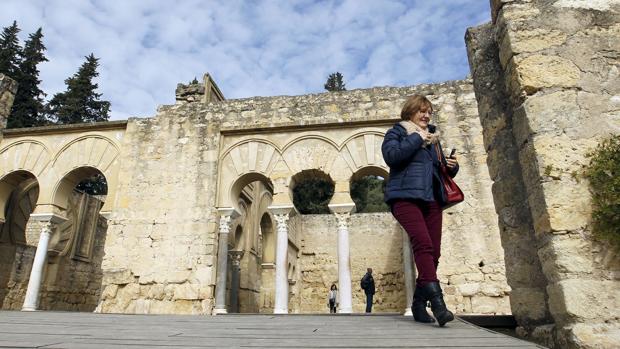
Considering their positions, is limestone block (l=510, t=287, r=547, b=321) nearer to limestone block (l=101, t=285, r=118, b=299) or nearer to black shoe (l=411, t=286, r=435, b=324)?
black shoe (l=411, t=286, r=435, b=324)

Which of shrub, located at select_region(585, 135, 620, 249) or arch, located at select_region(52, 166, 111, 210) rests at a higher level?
arch, located at select_region(52, 166, 111, 210)

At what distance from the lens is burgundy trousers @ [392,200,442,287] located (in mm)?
2510

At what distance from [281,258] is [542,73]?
610 cm

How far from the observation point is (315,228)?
51.2 feet

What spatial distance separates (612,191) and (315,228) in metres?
13.6

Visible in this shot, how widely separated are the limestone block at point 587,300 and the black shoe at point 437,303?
566 millimetres

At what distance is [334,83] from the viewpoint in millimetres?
32625

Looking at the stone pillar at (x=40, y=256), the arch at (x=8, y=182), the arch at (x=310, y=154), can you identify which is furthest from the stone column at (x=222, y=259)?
the arch at (x=8, y=182)

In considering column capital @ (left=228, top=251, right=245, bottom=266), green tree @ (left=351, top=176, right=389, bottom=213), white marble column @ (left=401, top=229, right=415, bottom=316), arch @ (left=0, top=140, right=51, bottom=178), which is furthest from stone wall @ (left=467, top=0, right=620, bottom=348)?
green tree @ (left=351, top=176, right=389, bottom=213)

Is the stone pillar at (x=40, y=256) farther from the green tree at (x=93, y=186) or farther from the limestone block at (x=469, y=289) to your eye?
the green tree at (x=93, y=186)

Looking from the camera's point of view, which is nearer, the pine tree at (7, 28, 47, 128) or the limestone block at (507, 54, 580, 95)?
the limestone block at (507, 54, 580, 95)

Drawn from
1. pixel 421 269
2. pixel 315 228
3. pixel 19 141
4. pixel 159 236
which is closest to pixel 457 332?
pixel 421 269

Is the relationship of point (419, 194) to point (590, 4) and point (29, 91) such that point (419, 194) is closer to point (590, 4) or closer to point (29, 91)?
point (590, 4)

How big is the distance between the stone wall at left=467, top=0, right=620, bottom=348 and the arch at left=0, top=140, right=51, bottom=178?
9695mm
